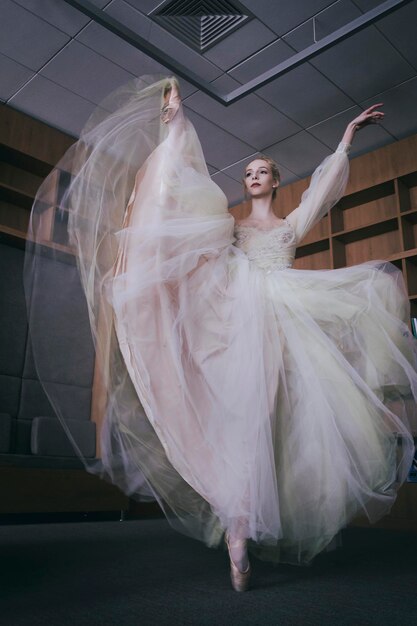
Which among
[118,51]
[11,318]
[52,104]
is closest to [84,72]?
[118,51]

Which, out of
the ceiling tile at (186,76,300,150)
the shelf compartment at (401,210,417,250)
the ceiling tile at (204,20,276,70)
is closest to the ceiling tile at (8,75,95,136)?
the ceiling tile at (186,76,300,150)

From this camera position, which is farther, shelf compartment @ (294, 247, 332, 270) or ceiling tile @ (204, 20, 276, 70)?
shelf compartment @ (294, 247, 332, 270)

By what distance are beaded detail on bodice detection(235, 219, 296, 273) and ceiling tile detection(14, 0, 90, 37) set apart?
2073 mm

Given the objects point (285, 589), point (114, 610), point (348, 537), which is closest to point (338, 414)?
point (285, 589)

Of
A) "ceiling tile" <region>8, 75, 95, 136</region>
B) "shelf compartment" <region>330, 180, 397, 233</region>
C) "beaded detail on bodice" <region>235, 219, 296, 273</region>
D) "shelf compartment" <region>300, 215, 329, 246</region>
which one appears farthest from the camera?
"shelf compartment" <region>300, 215, 329, 246</region>

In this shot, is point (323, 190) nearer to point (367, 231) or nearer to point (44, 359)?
point (44, 359)

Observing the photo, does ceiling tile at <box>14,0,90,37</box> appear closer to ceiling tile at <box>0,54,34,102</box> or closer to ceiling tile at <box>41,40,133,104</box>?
ceiling tile at <box>41,40,133,104</box>

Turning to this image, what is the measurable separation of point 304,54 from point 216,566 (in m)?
2.83

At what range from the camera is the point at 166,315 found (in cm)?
143

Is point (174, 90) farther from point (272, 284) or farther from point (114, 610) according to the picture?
point (114, 610)

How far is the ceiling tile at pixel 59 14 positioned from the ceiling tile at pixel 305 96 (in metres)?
1.28

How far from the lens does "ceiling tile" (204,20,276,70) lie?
323 centimetres

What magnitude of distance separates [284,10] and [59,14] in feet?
4.37

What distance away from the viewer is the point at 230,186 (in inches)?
196
